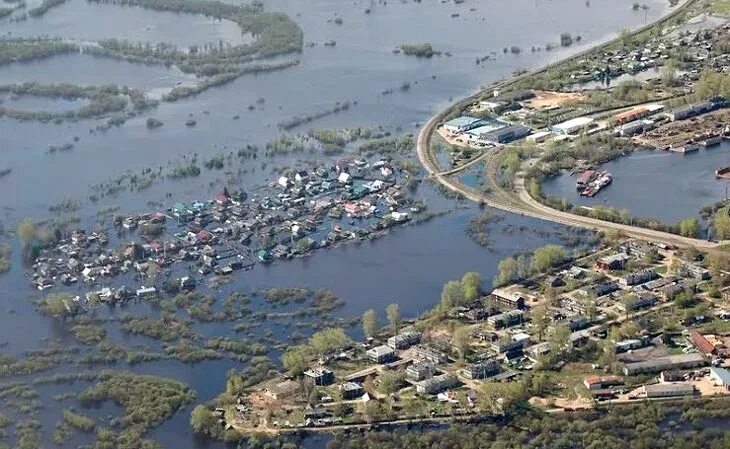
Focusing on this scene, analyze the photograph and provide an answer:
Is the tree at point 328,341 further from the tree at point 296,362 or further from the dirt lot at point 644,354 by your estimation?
the dirt lot at point 644,354

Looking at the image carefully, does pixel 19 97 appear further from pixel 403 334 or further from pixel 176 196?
pixel 403 334

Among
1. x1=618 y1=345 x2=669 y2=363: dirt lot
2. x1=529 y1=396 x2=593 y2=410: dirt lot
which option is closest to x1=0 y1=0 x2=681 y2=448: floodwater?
x1=529 y1=396 x2=593 y2=410: dirt lot

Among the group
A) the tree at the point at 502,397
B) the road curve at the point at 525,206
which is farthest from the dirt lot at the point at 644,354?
the road curve at the point at 525,206

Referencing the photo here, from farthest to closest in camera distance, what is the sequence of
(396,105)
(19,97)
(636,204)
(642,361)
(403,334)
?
(19,97), (396,105), (636,204), (403,334), (642,361)

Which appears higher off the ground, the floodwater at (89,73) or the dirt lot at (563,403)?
the floodwater at (89,73)

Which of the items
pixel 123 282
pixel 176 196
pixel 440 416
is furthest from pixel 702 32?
pixel 440 416

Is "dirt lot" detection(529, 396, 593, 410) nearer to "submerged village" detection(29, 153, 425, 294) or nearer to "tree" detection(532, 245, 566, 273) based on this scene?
"tree" detection(532, 245, 566, 273)

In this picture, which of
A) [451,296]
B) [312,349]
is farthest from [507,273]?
[312,349]

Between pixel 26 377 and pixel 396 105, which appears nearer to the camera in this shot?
pixel 26 377

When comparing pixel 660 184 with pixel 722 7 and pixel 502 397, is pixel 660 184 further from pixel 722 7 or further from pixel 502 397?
pixel 722 7
